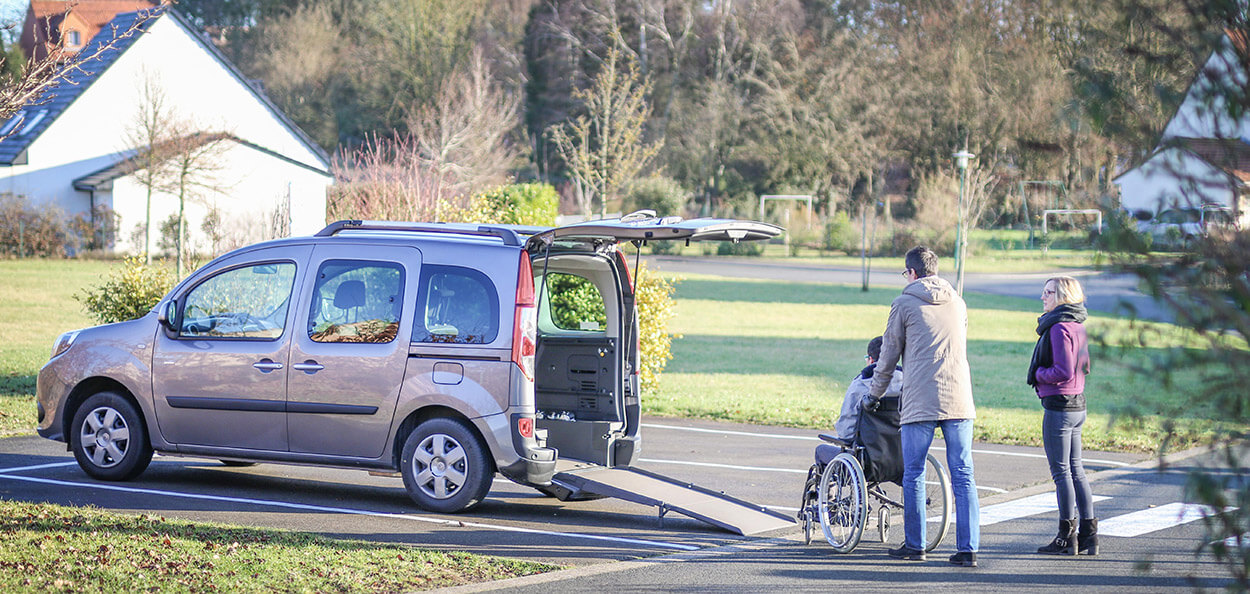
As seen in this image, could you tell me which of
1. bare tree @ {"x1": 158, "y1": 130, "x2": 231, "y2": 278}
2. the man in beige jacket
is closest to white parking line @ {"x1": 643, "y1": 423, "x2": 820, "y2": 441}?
the man in beige jacket

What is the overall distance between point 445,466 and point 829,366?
1372 cm

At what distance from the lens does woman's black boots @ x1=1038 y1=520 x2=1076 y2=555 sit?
311 inches

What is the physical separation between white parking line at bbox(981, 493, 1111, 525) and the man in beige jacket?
1.56 m

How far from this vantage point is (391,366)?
8.73 meters

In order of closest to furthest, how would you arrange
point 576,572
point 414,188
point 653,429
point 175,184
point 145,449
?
1. point 576,572
2. point 145,449
3. point 653,429
4. point 414,188
5. point 175,184

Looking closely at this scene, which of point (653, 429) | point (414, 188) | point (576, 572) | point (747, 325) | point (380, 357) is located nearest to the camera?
point (576, 572)

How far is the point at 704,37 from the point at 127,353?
2296 inches

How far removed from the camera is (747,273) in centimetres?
→ 4862

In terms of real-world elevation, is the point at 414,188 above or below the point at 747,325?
above

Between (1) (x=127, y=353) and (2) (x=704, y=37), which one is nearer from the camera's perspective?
(1) (x=127, y=353)

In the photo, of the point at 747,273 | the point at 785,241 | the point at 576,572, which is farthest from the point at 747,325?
the point at 785,241

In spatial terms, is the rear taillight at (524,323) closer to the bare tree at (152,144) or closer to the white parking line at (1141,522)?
the white parking line at (1141,522)

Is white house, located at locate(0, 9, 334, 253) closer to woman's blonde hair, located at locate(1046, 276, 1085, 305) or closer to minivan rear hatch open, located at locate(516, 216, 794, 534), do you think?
minivan rear hatch open, located at locate(516, 216, 794, 534)

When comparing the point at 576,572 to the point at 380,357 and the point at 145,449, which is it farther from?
the point at 145,449
